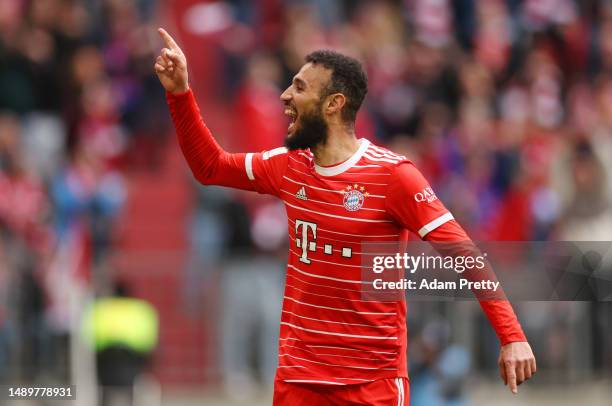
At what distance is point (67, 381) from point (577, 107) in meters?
7.58

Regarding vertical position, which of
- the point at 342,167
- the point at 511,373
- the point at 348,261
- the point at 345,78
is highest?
the point at 345,78

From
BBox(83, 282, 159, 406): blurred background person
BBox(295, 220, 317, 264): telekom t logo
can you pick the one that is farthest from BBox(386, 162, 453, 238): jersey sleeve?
BBox(83, 282, 159, 406): blurred background person

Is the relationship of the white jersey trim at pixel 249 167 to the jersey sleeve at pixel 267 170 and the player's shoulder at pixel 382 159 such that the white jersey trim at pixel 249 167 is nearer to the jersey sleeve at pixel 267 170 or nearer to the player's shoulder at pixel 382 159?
the jersey sleeve at pixel 267 170

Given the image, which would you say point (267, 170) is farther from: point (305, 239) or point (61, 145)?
point (61, 145)

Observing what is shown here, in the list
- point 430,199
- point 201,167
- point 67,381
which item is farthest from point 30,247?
point 430,199

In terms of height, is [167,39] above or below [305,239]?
above

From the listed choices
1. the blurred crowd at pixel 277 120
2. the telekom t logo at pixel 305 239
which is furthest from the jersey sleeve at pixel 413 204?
the blurred crowd at pixel 277 120

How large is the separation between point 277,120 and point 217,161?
8.22m

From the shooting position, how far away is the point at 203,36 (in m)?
18.1

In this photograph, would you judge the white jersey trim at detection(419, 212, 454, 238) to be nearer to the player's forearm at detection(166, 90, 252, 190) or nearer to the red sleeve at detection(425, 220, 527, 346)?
the red sleeve at detection(425, 220, 527, 346)

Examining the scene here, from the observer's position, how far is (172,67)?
704cm

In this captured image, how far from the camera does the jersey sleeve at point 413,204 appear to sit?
6734 millimetres

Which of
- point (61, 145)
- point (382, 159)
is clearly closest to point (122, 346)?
point (61, 145)

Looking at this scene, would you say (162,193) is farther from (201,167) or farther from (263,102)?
(201,167)
